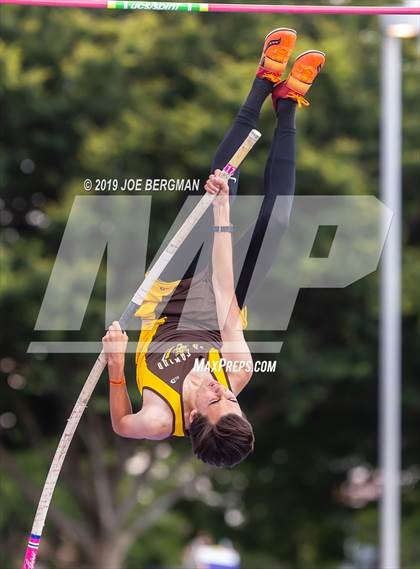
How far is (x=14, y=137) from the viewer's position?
15.1 meters

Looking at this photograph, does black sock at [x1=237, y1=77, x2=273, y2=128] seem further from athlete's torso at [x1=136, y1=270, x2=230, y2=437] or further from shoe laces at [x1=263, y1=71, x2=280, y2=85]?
athlete's torso at [x1=136, y1=270, x2=230, y2=437]

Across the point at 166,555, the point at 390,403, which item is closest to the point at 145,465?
the point at 166,555

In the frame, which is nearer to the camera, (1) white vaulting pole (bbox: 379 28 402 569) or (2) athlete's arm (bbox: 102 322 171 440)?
(2) athlete's arm (bbox: 102 322 171 440)

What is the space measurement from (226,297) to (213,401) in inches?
21.3

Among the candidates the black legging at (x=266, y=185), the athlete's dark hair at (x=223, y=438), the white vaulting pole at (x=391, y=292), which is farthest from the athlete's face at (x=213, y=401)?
the white vaulting pole at (x=391, y=292)

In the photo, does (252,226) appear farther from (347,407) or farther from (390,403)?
(347,407)

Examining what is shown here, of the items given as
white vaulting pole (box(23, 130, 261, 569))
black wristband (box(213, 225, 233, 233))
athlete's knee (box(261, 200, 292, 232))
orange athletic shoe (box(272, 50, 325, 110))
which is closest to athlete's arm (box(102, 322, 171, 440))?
white vaulting pole (box(23, 130, 261, 569))

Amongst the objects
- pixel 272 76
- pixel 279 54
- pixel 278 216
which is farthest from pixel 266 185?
pixel 279 54

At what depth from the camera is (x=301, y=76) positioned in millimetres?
6203

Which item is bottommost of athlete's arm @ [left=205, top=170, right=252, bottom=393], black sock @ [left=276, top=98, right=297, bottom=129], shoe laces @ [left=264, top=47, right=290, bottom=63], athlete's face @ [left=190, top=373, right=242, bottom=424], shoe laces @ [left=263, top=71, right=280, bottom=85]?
athlete's face @ [left=190, top=373, right=242, bottom=424]

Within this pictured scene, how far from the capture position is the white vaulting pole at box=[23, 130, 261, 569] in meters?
5.88

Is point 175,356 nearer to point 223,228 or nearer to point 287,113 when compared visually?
point 223,228

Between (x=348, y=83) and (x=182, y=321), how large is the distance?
34.0 feet

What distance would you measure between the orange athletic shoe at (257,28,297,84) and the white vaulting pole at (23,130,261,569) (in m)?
0.45
